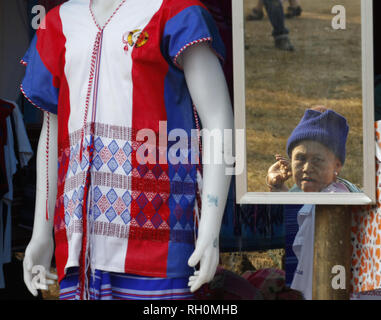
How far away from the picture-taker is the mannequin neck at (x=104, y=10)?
7.14 feet

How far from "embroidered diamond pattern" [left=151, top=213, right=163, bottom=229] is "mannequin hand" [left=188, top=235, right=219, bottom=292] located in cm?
15

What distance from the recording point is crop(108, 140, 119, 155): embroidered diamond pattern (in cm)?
206

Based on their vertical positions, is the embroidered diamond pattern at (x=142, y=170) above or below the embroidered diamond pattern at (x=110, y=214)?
above

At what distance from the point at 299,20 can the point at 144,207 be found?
0.81 meters

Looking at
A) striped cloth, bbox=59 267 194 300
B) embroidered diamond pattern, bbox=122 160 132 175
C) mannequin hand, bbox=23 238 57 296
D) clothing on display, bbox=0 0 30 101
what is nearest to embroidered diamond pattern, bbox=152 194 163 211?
embroidered diamond pattern, bbox=122 160 132 175

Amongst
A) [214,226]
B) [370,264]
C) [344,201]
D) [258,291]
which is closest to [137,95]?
[214,226]

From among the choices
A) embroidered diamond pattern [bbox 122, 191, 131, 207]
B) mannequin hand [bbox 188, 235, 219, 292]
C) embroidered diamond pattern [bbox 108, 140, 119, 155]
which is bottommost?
mannequin hand [bbox 188, 235, 219, 292]

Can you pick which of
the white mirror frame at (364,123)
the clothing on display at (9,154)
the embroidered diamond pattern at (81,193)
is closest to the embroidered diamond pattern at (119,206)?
the embroidered diamond pattern at (81,193)

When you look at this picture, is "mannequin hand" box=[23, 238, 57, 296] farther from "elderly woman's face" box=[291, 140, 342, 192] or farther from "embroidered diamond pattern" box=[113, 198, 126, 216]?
"elderly woman's face" box=[291, 140, 342, 192]

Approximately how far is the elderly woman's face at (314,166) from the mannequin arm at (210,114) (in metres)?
0.27

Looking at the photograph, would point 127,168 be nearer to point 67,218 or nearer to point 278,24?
point 67,218

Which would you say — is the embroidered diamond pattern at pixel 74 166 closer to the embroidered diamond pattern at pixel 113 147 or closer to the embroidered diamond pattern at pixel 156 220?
the embroidered diamond pattern at pixel 113 147

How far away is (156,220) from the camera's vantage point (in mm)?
2051

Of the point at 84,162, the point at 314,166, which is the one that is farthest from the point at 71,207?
the point at 314,166
